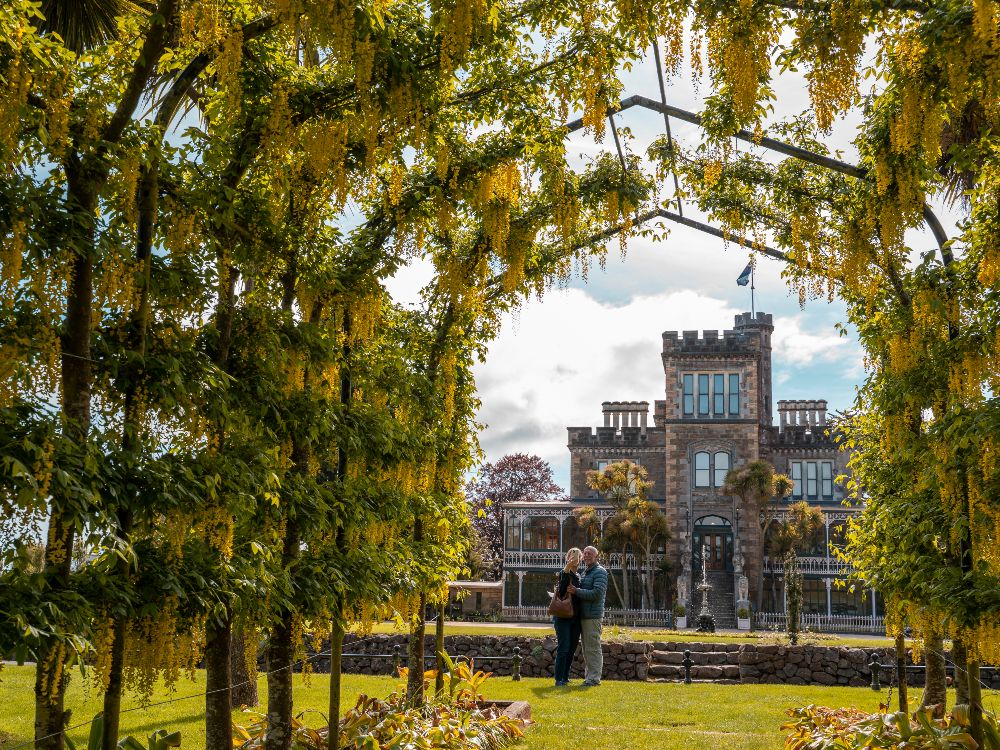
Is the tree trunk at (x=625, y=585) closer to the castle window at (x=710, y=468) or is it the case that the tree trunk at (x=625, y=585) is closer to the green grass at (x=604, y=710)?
the castle window at (x=710, y=468)

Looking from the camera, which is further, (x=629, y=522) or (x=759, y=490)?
(x=759, y=490)

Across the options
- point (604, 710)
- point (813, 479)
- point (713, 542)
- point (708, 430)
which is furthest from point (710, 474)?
point (604, 710)

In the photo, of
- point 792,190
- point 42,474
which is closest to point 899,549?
point 792,190

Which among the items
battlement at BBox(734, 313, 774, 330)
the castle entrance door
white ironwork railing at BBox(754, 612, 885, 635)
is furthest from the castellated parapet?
white ironwork railing at BBox(754, 612, 885, 635)

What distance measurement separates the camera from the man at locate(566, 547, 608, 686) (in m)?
12.8

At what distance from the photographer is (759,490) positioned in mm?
37656

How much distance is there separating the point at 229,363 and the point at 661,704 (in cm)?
756

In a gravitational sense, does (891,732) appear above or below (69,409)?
below

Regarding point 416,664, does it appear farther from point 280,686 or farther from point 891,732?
point 891,732

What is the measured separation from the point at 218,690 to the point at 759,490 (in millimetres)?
34079

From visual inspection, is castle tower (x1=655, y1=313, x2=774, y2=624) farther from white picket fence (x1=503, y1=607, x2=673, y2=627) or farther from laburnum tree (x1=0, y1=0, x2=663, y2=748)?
laburnum tree (x1=0, y1=0, x2=663, y2=748)

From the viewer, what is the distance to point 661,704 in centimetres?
1147

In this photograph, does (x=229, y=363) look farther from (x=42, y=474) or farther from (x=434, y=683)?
(x=434, y=683)

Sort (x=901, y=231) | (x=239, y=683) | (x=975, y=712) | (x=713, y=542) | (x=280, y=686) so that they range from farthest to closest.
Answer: (x=713, y=542)
(x=239, y=683)
(x=901, y=231)
(x=975, y=712)
(x=280, y=686)
